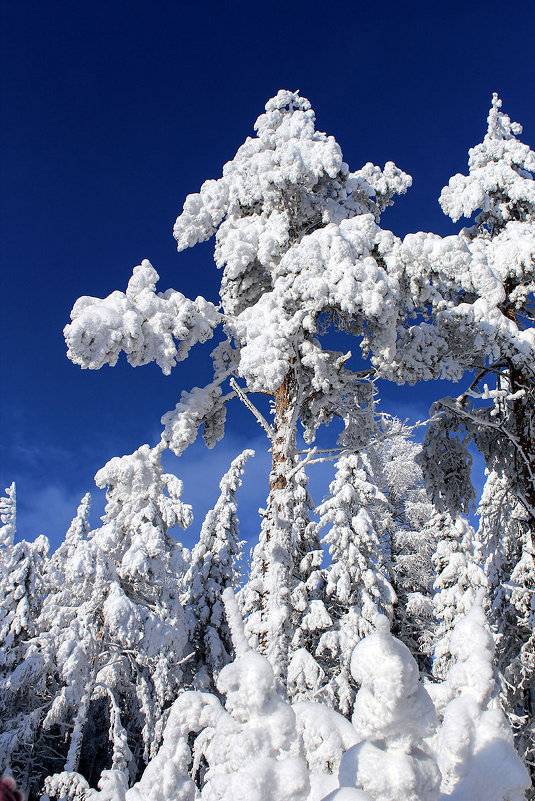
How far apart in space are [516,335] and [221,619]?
59.6 feet

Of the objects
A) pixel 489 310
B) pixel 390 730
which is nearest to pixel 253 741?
pixel 390 730

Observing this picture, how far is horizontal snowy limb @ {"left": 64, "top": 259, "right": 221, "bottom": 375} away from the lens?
6.88m

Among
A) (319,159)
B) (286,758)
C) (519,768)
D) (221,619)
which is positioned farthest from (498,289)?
(221,619)

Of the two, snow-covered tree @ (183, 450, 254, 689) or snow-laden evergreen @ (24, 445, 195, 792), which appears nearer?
snow-laden evergreen @ (24, 445, 195, 792)

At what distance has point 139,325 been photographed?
729 centimetres

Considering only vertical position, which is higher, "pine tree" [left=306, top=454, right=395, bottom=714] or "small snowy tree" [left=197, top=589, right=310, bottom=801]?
"pine tree" [left=306, top=454, right=395, bottom=714]

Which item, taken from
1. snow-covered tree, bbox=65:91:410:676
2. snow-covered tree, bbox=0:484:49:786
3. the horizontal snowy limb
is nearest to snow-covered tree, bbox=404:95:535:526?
snow-covered tree, bbox=65:91:410:676

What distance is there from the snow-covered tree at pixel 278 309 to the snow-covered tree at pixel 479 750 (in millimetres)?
3652

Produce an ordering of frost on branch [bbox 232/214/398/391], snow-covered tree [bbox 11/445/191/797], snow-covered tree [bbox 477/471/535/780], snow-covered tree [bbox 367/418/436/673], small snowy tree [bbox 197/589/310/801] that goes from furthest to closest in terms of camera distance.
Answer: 1. snow-covered tree [bbox 367/418/436/673]
2. snow-covered tree [bbox 11/445/191/797]
3. snow-covered tree [bbox 477/471/535/780]
4. frost on branch [bbox 232/214/398/391]
5. small snowy tree [bbox 197/589/310/801]

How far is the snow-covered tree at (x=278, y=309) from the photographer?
7.11 metres

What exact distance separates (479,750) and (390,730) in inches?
33.3

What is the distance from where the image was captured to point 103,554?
15750 mm

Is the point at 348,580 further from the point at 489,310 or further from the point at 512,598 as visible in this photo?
the point at 489,310

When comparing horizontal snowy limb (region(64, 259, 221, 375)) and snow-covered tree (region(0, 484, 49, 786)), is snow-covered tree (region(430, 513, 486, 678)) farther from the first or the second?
snow-covered tree (region(0, 484, 49, 786))
